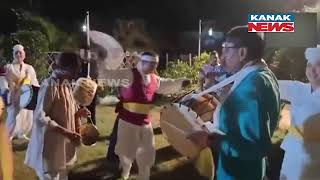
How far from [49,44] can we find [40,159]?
729mm

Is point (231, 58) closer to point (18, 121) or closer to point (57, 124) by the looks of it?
point (57, 124)

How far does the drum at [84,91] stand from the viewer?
2.88 m

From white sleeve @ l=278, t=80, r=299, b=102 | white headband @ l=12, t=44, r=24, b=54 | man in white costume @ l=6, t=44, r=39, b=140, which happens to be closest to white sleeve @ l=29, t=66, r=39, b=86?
man in white costume @ l=6, t=44, r=39, b=140

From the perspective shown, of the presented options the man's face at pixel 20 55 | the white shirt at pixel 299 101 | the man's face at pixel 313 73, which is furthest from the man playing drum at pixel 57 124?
the man's face at pixel 313 73

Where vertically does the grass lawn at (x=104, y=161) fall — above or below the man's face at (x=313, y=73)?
below

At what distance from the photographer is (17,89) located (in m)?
2.97

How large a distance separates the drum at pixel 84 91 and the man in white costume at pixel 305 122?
3.72 feet

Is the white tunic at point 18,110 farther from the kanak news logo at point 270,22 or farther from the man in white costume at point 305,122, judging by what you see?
the man in white costume at point 305,122

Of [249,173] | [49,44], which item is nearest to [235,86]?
[249,173]

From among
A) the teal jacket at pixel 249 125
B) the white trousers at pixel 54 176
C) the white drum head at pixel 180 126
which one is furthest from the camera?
the white trousers at pixel 54 176

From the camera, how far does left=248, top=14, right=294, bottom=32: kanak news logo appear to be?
2840 millimetres

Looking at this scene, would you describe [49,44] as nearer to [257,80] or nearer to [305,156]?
[257,80]

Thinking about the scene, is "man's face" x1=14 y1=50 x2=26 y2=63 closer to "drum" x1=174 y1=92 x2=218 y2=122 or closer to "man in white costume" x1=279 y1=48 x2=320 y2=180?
"drum" x1=174 y1=92 x2=218 y2=122

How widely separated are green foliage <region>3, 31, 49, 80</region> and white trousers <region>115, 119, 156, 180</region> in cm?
59
